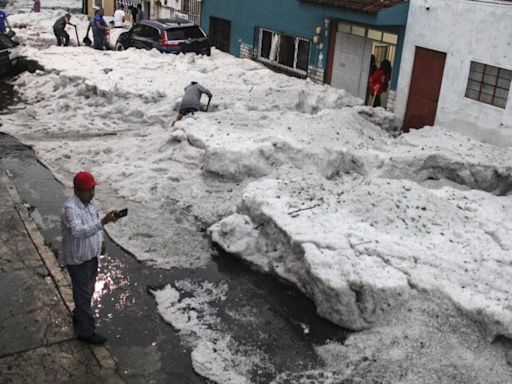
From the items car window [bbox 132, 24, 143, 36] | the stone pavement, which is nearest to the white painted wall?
the stone pavement

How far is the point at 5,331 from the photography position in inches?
244

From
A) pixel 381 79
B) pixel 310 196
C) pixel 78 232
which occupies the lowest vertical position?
pixel 310 196

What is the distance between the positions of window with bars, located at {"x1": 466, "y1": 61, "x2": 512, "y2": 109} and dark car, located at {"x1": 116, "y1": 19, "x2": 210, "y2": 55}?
10.1 m

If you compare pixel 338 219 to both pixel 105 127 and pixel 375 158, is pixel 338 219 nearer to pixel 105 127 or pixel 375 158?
pixel 375 158

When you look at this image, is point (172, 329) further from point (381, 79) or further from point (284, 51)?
point (284, 51)

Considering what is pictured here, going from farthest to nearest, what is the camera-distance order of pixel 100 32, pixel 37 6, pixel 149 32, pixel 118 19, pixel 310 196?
pixel 37 6, pixel 118 19, pixel 100 32, pixel 149 32, pixel 310 196

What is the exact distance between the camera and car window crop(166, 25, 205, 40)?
20.2m

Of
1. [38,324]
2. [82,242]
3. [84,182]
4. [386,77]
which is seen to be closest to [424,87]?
[386,77]

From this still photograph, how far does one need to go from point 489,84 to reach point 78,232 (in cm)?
1046

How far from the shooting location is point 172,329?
6.68 m

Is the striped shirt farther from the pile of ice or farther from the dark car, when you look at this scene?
the dark car

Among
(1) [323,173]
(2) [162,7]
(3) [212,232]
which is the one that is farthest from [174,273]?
(2) [162,7]

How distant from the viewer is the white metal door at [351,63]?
54.8 feet

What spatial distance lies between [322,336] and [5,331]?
135 inches
